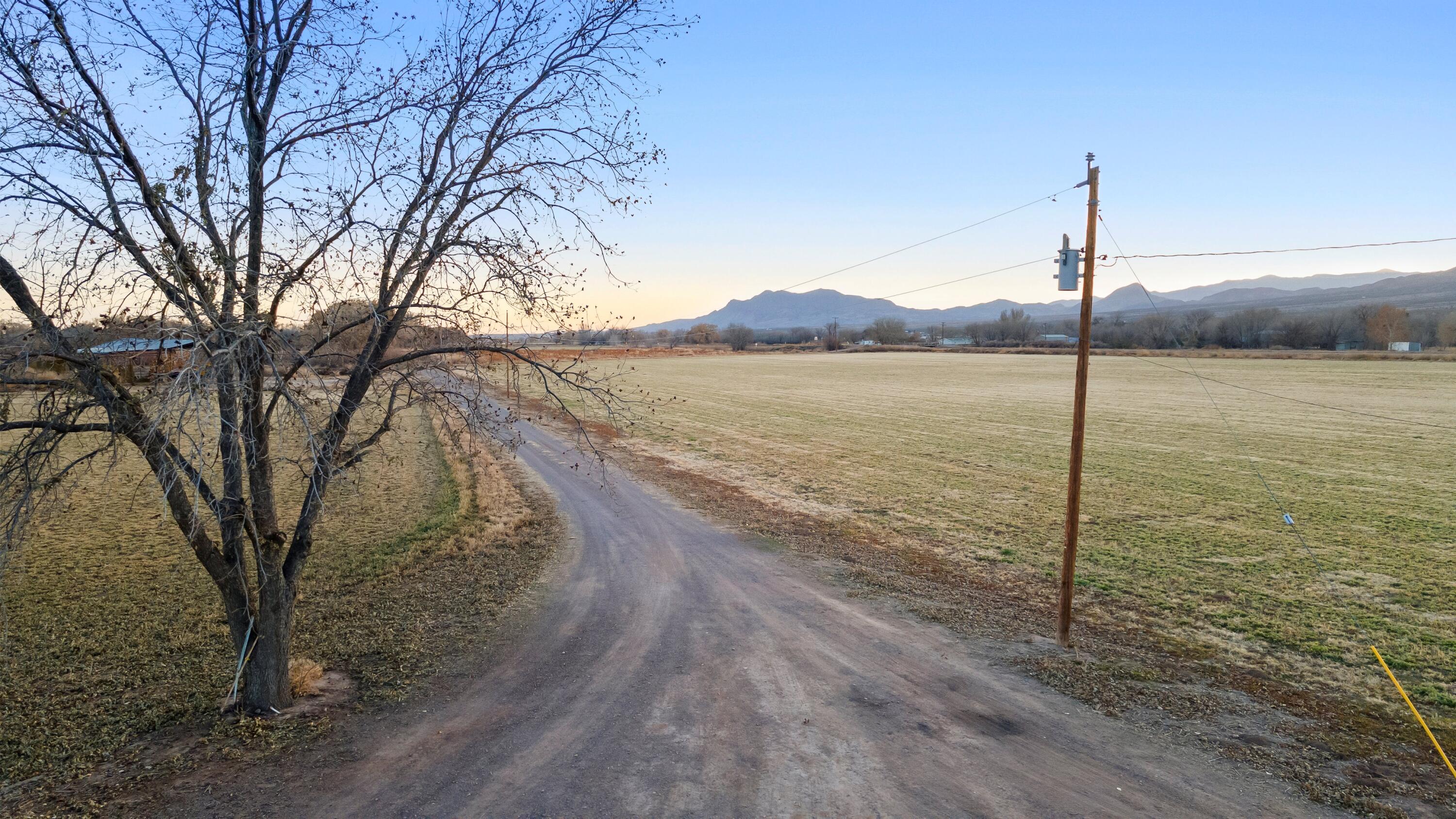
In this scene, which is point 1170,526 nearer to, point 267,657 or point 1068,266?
point 1068,266

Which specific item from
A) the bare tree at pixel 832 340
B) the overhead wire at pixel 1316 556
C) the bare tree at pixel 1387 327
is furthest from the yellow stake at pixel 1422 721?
the bare tree at pixel 832 340

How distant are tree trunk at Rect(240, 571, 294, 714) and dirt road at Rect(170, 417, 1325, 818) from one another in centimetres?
105

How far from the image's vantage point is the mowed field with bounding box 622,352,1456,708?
1141cm

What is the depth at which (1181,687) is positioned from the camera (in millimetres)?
9125

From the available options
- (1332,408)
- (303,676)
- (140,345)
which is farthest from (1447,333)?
(140,345)

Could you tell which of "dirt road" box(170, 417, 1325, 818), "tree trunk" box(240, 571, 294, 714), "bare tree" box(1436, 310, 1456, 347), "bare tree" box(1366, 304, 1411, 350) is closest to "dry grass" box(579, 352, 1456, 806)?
"dirt road" box(170, 417, 1325, 818)

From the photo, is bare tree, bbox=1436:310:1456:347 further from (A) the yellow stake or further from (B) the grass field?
(B) the grass field

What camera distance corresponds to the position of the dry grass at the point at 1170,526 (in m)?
9.66

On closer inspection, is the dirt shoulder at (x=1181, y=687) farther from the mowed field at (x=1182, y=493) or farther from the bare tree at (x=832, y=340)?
the bare tree at (x=832, y=340)

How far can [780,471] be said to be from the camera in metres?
24.8

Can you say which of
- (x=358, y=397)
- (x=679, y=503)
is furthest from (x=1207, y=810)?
(x=679, y=503)

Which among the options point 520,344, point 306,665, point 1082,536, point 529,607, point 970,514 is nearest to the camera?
point 520,344

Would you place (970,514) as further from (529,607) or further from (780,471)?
(529,607)

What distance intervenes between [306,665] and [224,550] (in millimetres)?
2154
